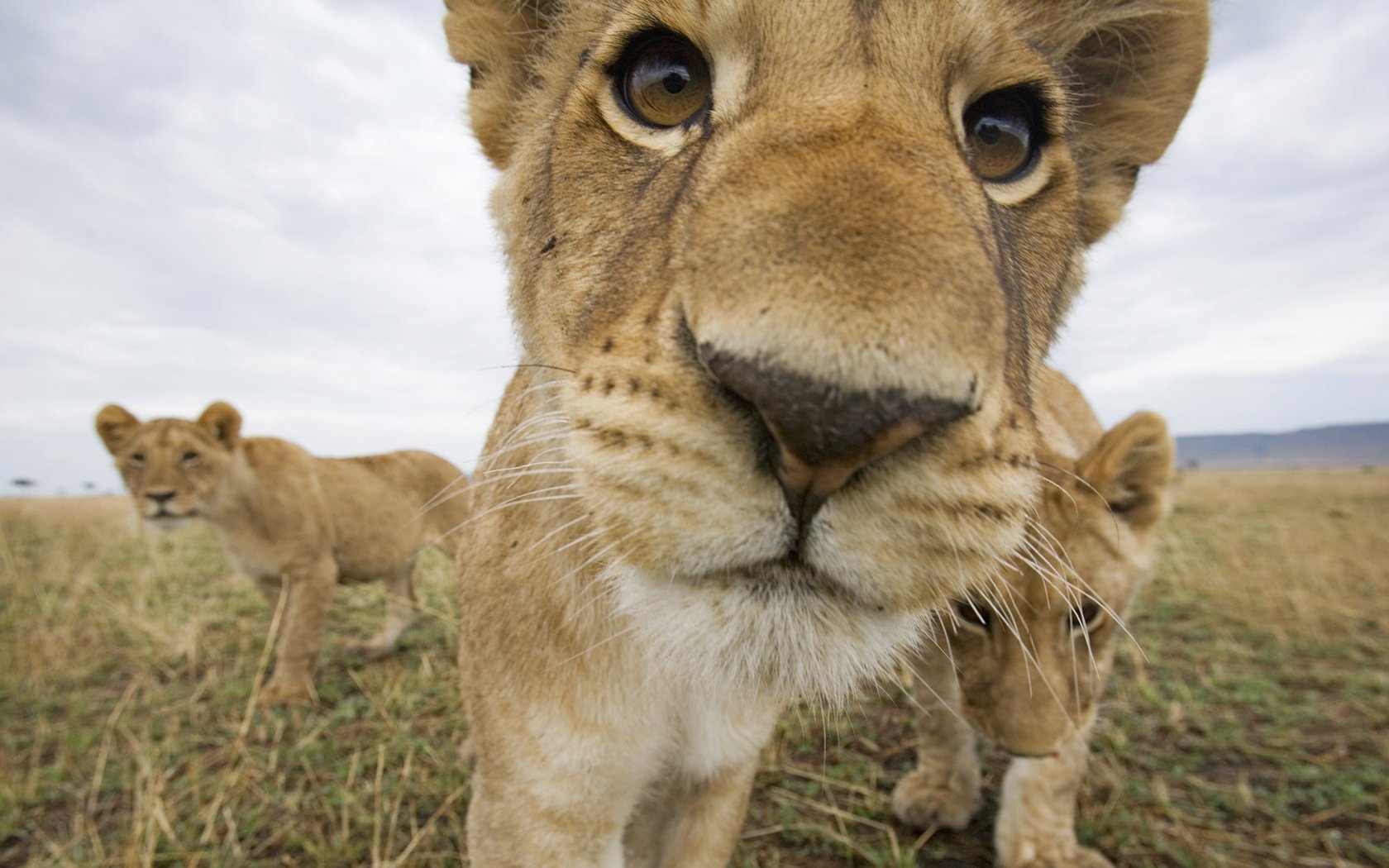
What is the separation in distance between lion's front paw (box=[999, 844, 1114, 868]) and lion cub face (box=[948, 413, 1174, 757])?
622 millimetres

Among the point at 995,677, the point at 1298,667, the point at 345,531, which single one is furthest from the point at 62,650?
the point at 1298,667

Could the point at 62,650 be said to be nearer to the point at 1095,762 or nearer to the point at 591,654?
the point at 591,654

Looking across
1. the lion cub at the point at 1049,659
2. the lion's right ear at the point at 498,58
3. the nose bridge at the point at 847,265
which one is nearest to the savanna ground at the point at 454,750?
the lion cub at the point at 1049,659

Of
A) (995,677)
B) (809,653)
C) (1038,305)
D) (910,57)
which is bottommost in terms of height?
(995,677)

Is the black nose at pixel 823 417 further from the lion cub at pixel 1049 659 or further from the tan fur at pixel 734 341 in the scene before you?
the lion cub at pixel 1049 659

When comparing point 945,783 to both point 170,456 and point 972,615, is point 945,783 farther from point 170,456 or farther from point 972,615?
point 170,456

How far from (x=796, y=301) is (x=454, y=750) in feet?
12.2

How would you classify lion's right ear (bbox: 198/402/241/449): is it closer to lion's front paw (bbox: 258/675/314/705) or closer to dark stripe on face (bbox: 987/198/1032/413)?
lion's front paw (bbox: 258/675/314/705)

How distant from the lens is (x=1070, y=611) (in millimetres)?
2113

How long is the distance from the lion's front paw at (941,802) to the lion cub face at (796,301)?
207cm

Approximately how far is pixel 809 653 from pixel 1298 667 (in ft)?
17.0

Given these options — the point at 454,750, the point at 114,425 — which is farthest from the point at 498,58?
the point at 114,425

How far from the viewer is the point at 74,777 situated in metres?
3.79

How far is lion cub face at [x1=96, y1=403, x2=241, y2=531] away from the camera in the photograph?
6.00 metres
